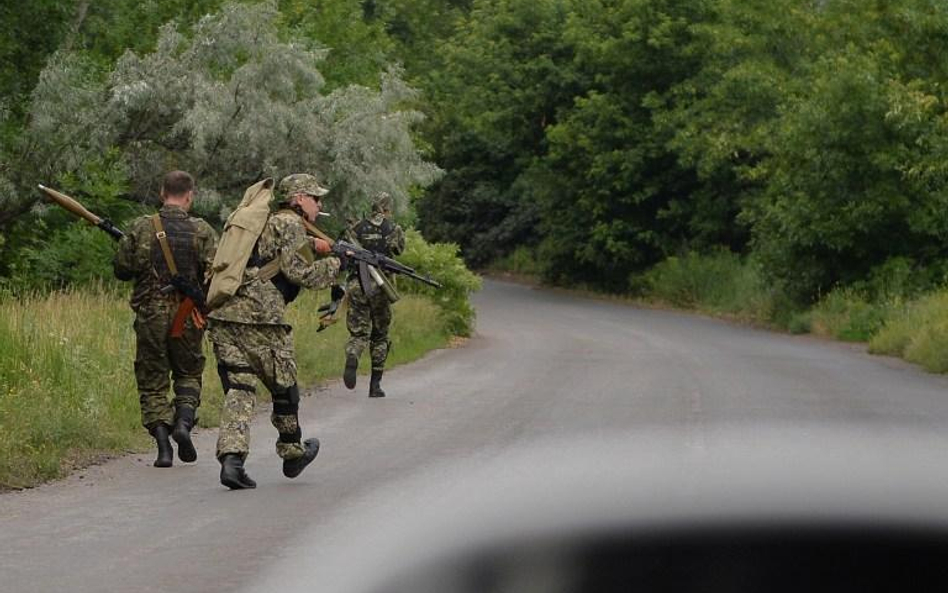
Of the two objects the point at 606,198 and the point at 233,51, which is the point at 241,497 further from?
the point at 606,198

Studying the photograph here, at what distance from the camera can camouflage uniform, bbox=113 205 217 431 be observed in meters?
11.8

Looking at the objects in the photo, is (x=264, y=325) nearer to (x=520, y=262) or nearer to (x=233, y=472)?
(x=233, y=472)

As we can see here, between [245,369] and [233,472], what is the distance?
677 millimetres

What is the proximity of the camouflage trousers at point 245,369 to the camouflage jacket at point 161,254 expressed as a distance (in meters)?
1.10

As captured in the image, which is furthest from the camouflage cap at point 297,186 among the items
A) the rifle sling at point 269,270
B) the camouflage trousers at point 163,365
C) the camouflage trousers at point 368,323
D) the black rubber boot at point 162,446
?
the camouflage trousers at point 368,323

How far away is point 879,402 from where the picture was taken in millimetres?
18516

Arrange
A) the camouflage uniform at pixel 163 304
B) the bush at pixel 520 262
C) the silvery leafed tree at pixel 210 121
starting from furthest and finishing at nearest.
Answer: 1. the bush at pixel 520 262
2. the silvery leafed tree at pixel 210 121
3. the camouflage uniform at pixel 163 304

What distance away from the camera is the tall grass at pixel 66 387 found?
480 inches

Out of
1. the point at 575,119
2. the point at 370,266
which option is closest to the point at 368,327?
the point at 370,266

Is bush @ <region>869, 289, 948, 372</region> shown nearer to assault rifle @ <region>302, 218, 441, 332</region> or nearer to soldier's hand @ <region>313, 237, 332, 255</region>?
assault rifle @ <region>302, 218, 441, 332</region>

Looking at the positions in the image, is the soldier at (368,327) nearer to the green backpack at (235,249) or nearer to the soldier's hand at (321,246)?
the soldier's hand at (321,246)

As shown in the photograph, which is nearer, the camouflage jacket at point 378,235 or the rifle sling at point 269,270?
the rifle sling at point 269,270

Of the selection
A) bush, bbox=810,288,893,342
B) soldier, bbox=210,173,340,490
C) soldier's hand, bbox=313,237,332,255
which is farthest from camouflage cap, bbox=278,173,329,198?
bush, bbox=810,288,893,342

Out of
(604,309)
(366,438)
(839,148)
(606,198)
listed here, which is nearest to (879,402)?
(366,438)
